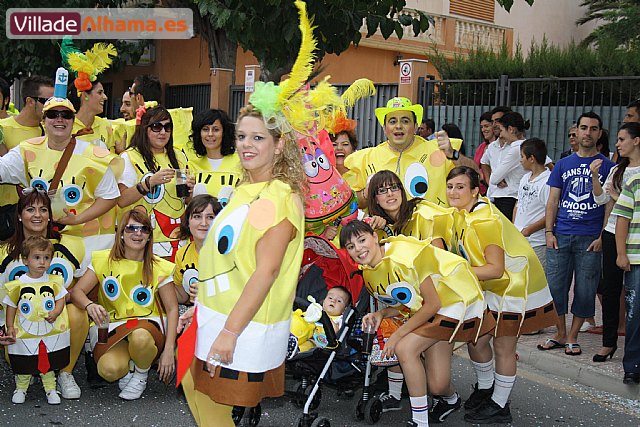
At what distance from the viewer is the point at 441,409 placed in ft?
17.7

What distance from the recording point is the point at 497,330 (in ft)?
17.5

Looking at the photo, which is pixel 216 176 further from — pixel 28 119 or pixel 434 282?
pixel 434 282

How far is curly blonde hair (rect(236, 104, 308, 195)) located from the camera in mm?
3777

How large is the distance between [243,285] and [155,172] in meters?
2.95

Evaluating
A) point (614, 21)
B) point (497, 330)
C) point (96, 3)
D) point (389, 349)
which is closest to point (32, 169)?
point (389, 349)

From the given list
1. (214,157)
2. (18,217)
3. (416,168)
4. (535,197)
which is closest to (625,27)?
(535,197)

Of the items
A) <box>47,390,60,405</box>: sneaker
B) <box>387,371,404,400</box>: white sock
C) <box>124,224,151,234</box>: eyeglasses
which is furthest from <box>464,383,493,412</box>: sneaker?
<box>47,390,60,405</box>: sneaker

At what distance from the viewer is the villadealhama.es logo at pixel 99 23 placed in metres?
15.6

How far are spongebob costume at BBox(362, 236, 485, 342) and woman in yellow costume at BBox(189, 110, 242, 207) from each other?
1923mm

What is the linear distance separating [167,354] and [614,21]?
1988 cm

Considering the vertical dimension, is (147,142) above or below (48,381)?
above

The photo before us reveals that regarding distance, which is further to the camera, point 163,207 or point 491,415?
point 163,207

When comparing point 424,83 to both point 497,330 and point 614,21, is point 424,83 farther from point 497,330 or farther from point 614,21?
point 614,21

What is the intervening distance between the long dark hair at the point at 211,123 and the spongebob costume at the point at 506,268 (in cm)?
211
